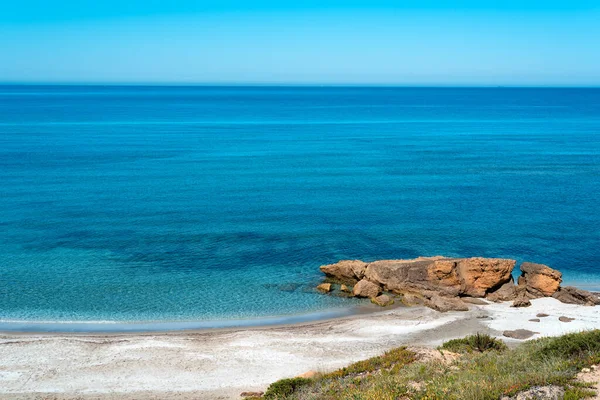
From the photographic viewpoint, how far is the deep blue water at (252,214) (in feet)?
114

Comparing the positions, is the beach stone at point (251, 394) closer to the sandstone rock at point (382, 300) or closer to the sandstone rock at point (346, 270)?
the sandstone rock at point (382, 300)

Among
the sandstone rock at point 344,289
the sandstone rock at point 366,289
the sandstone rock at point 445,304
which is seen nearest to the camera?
the sandstone rock at point 445,304

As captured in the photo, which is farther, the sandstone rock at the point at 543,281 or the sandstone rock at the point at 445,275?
the sandstone rock at the point at 445,275

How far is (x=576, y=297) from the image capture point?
32750 mm

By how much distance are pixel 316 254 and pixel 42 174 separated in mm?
40391

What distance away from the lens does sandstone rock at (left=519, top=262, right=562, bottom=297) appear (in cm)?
3325

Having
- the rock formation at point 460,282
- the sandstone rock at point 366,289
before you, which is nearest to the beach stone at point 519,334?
the rock formation at point 460,282

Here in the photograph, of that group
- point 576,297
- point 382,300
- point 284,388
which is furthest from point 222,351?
point 576,297

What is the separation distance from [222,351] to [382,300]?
407 inches

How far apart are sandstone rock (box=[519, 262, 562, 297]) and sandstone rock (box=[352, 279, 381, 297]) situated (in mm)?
8356

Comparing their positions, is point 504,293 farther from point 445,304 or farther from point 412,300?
point 412,300

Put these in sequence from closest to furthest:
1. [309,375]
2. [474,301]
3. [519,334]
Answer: [309,375] < [519,334] < [474,301]

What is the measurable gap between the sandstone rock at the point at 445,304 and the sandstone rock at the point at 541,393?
16.3 meters

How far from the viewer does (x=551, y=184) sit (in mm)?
64062
